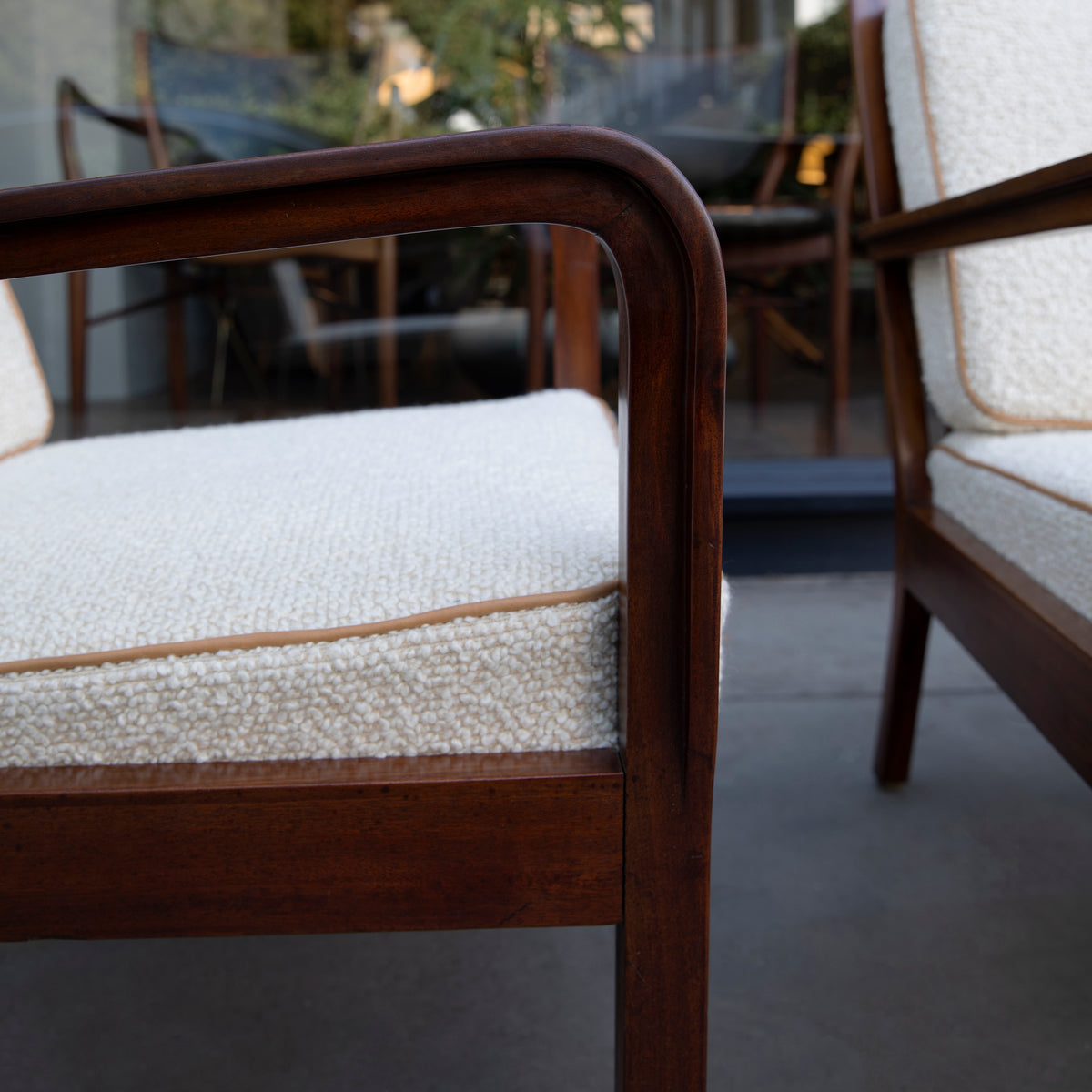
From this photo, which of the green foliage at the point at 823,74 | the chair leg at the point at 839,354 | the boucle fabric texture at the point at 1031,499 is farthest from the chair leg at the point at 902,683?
the green foliage at the point at 823,74

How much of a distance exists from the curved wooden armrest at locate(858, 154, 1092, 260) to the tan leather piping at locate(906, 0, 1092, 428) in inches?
1.6

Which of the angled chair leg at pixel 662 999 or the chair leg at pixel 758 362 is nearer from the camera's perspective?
the angled chair leg at pixel 662 999

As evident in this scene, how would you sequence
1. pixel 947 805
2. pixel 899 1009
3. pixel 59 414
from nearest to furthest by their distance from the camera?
pixel 899 1009 → pixel 947 805 → pixel 59 414

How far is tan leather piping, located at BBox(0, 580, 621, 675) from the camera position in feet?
1.29

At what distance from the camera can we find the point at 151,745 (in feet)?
1.33

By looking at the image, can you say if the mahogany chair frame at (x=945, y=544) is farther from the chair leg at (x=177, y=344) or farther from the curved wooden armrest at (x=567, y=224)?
the chair leg at (x=177, y=344)

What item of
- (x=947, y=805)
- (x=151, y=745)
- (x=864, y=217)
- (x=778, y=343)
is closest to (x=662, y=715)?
(x=151, y=745)

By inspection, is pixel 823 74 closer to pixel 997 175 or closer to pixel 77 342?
pixel 997 175

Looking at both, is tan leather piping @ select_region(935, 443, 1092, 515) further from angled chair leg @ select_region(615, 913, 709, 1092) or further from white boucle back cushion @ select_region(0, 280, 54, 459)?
white boucle back cushion @ select_region(0, 280, 54, 459)

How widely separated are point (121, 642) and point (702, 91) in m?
1.84

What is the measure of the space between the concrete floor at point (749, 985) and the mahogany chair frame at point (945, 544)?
14 cm

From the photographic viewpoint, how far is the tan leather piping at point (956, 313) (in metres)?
0.76

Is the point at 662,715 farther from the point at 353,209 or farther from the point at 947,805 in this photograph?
the point at 947,805

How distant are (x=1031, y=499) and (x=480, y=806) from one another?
0.42m
